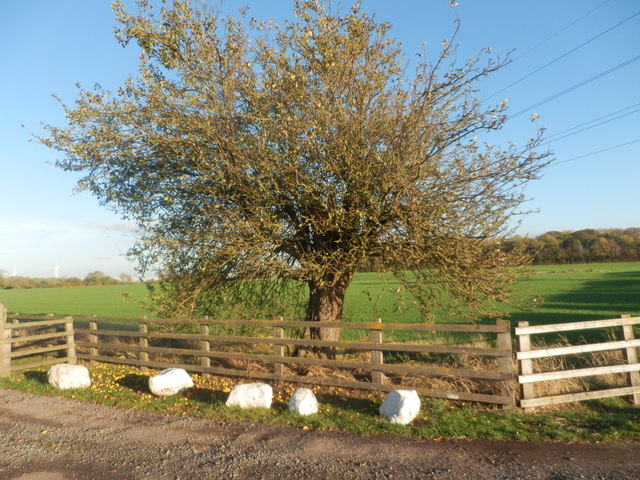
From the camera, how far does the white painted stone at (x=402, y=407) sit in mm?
7406

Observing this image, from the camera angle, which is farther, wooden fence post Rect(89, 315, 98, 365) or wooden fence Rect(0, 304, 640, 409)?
wooden fence post Rect(89, 315, 98, 365)

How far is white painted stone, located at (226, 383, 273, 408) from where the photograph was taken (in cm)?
843

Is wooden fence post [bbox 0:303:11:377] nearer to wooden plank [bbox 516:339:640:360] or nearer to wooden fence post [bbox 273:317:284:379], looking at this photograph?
wooden fence post [bbox 273:317:284:379]

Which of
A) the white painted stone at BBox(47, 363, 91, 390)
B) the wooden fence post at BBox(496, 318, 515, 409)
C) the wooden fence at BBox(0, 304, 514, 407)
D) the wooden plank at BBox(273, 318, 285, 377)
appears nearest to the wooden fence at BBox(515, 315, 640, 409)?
the wooden fence post at BBox(496, 318, 515, 409)

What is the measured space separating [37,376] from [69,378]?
269 centimetres

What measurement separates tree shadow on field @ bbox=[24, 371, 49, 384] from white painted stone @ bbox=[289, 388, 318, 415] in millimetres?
6899

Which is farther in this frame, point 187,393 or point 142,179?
point 142,179

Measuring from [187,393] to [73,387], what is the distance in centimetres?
272

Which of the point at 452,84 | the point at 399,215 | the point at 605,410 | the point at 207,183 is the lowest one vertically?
the point at 605,410

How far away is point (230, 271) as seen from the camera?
1249cm

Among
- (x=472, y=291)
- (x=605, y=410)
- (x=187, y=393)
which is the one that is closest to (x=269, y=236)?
(x=187, y=393)

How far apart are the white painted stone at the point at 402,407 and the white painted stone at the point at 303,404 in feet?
3.75

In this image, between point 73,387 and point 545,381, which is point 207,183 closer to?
point 73,387

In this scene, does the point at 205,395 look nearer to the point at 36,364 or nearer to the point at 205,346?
the point at 205,346
